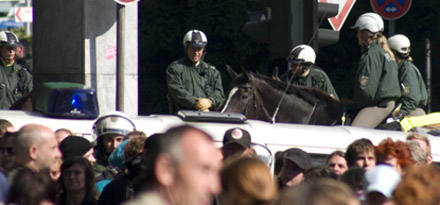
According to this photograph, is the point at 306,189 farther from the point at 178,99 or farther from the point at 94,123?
the point at 178,99

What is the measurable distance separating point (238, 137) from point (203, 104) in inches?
151

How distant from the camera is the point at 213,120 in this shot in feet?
36.1

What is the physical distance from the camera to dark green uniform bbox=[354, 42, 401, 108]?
14094 millimetres

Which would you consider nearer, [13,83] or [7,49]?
[13,83]

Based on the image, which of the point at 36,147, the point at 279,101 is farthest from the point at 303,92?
the point at 36,147

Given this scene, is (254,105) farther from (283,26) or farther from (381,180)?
(381,180)

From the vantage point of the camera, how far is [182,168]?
546cm

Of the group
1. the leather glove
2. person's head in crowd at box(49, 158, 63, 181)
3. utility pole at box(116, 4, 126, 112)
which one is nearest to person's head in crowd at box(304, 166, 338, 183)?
person's head in crowd at box(49, 158, 63, 181)

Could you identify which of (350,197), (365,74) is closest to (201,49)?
(365,74)

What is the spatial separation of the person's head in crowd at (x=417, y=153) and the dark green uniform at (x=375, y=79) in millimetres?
3543

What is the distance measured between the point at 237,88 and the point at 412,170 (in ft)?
20.0

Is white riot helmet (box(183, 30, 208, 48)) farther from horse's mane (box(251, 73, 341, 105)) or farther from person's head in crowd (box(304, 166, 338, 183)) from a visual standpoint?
person's head in crowd (box(304, 166, 338, 183))

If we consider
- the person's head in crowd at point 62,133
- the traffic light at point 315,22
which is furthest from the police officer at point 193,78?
the person's head in crowd at point 62,133

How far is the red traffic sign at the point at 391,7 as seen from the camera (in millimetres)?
19516
